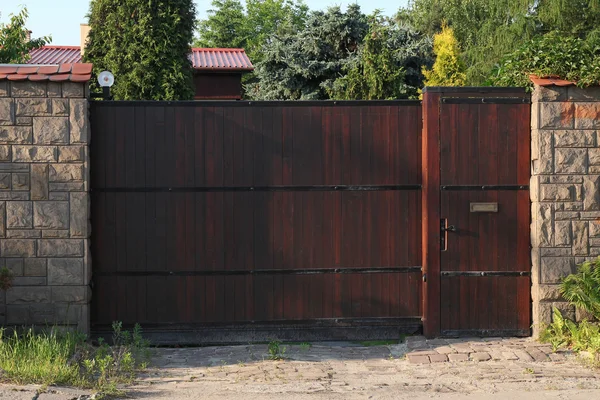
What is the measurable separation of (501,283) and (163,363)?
319cm

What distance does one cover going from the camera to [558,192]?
23.2ft

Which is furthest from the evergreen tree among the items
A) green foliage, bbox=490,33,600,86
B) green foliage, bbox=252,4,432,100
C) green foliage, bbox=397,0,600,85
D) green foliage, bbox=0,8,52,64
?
green foliage, bbox=490,33,600,86

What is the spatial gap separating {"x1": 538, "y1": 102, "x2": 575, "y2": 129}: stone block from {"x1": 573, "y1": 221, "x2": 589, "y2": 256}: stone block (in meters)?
0.90

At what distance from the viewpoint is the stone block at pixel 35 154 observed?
6.85 m

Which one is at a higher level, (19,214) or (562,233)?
(19,214)

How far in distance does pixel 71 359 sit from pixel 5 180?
1.75 meters

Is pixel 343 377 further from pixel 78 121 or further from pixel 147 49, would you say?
pixel 147 49

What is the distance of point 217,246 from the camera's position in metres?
7.21

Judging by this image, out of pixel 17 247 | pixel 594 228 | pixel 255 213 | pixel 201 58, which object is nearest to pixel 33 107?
pixel 17 247

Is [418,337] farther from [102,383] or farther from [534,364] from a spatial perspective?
[102,383]

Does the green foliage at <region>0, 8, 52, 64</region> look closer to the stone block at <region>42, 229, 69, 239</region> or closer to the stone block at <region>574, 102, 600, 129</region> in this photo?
the stone block at <region>42, 229, 69, 239</region>

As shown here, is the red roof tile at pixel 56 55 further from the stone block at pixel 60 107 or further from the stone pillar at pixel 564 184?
the stone pillar at pixel 564 184

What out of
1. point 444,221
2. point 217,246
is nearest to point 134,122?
point 217,246

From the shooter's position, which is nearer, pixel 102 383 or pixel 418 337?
pixel 102 383
